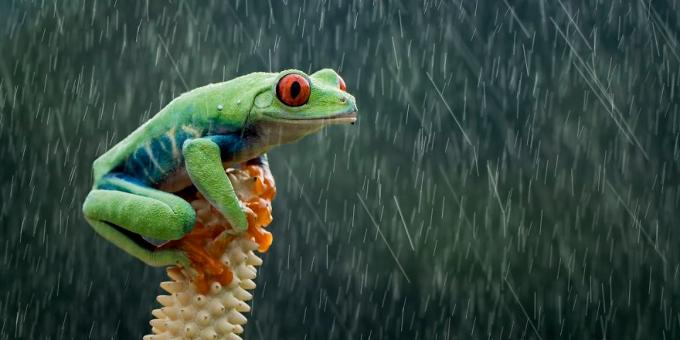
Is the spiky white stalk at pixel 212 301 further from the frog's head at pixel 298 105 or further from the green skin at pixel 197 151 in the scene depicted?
the frog's head at pixel 298 105

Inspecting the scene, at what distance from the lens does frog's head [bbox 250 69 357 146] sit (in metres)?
2.27

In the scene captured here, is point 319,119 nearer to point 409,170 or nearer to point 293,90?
point 293,90

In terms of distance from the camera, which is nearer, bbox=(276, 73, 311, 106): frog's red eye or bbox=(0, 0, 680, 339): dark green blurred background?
bbox=(276, 73, 311, 106): frog's red eye

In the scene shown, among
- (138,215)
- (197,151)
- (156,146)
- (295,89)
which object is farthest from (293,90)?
(138,215)

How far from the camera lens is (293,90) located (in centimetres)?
227

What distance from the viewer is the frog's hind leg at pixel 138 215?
223cm

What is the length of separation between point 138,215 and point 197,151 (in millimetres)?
233

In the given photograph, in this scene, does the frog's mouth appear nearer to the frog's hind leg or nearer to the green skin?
the green skin

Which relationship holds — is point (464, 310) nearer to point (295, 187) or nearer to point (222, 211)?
point (295, 187)

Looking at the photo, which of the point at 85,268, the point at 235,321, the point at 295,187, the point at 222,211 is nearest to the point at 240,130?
the point at 222,211

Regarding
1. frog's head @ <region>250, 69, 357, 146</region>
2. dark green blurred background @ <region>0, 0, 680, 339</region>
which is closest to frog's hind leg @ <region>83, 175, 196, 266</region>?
frog's head @ <region>250, 69, 357, 146</region>

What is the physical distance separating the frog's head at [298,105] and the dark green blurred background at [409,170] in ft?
18.0

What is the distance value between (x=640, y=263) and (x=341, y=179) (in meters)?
2.78

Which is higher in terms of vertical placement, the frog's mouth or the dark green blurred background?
the frog's mouth
